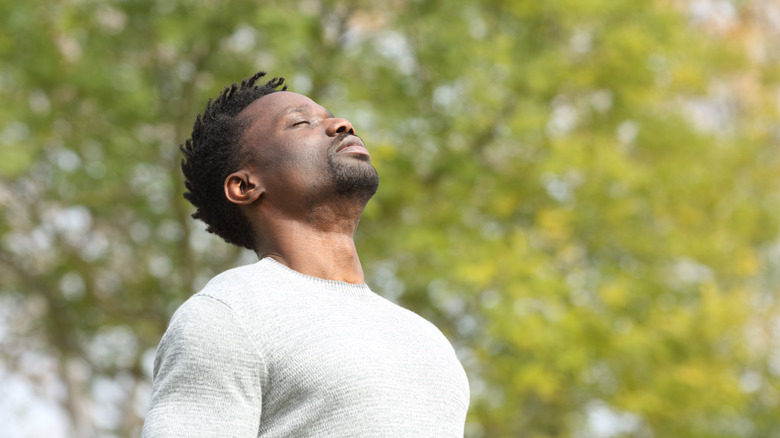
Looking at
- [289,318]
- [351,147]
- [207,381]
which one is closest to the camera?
[207,381]

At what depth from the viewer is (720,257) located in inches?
490

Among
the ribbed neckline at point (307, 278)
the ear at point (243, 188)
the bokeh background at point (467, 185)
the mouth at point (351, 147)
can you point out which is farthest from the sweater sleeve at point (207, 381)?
the bokeh background at point (467, 185)

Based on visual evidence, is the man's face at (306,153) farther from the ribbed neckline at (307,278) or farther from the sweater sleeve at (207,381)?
the sweater sleeve at (207,381)

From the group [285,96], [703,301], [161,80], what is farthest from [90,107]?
[285,96]

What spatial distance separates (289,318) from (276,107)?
595 mm

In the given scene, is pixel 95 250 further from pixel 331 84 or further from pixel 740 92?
pixel 740 92

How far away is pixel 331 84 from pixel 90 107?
2724 mm

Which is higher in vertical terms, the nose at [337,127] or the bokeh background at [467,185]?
the bokeh background at [467,185]

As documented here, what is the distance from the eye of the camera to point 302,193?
227 cm

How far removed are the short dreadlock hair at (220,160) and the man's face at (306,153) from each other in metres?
0.05

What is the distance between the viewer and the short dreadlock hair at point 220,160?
94.3 inches

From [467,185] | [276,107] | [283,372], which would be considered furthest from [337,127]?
[467,185]

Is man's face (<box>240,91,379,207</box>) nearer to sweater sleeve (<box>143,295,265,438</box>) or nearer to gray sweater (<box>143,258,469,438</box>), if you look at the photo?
gray sweater (<box>143,258,469,438</box>)

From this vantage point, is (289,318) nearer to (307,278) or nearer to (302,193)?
(307,278)
